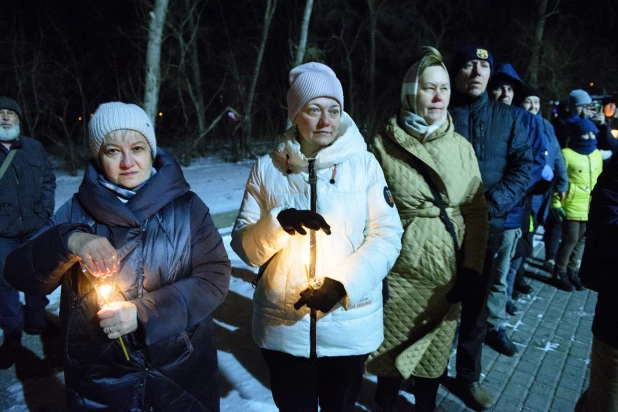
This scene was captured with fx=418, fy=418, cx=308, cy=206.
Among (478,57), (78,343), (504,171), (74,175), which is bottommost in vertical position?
(74,175)

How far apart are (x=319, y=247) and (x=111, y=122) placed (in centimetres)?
106

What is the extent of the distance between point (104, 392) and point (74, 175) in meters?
13.1

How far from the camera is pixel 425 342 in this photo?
2.62m

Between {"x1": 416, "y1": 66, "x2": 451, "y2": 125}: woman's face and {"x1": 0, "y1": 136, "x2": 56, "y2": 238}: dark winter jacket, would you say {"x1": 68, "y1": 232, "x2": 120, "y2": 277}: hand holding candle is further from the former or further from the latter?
{"x1": 0, "y1": 136, "x2": 56, "y2": 238}: dark winter jacket

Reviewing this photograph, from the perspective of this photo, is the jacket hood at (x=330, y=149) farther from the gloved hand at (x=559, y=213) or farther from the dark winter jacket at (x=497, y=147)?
the gloved hand at (x=559, y=213)

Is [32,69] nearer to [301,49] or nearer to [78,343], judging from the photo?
[301,49]

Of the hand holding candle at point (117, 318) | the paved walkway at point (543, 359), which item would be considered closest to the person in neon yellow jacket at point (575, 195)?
the paved walkway at point (543, 359)

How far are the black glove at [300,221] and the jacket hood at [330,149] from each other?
300 mm

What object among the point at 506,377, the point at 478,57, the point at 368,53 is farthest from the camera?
the point at 368,53

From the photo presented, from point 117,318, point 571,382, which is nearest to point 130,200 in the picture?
point 117,318

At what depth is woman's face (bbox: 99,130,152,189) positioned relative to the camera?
178 centimetres

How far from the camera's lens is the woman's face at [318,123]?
2.07 meters

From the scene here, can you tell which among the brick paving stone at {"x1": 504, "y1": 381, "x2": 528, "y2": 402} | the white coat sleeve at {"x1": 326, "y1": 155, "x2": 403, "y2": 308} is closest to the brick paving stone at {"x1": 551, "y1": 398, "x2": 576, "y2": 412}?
the brick paving stone at {"x1": 504, "y1": 381, "x2": 528, "y2": 402}

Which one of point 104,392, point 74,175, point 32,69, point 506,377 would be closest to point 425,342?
point 506,377
